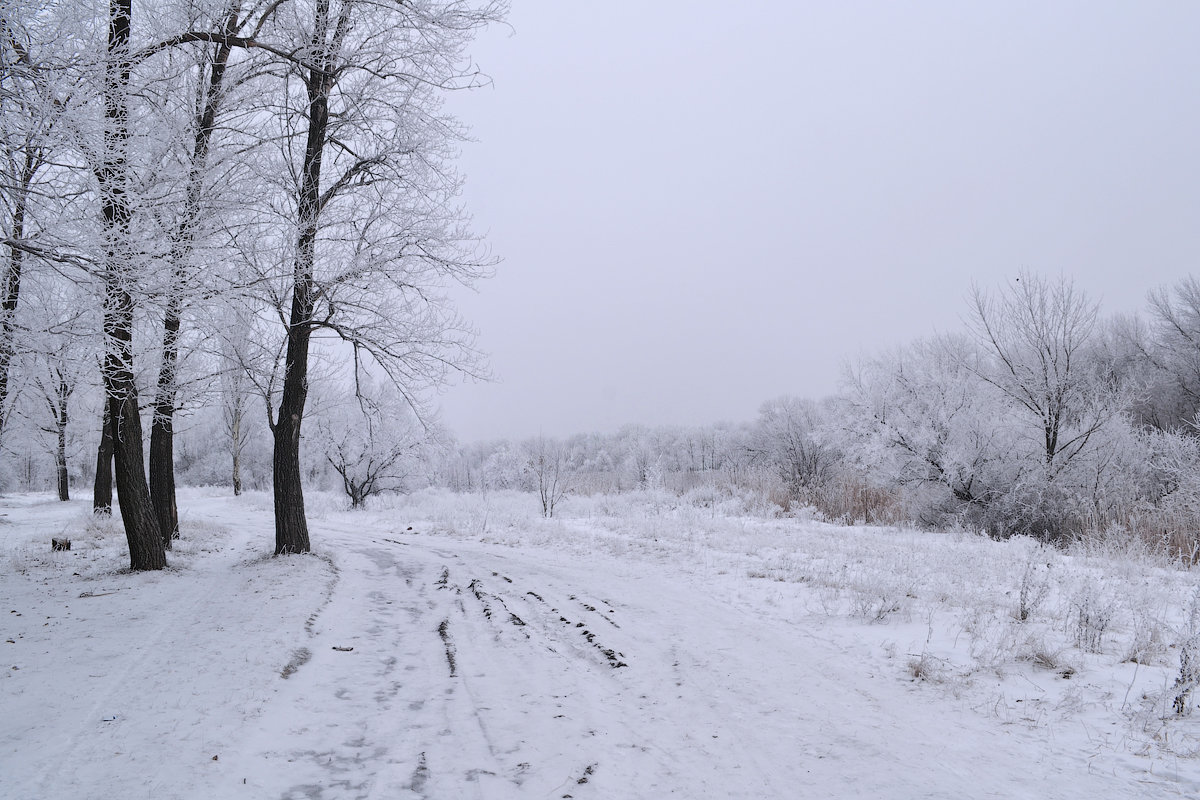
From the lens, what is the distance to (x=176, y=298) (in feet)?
22.8

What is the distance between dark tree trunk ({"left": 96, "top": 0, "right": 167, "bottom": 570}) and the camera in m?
5.55

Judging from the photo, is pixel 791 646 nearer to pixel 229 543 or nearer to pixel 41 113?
pixel 41 113

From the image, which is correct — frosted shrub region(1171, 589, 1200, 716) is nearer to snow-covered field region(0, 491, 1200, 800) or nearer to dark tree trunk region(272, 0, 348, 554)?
snow-covered field region(0, 491, 1200, 800)

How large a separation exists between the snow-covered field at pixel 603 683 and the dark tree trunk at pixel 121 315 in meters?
0.69

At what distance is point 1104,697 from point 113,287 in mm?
8614

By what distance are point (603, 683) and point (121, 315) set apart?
6.64 meters

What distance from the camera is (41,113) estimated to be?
4.80m

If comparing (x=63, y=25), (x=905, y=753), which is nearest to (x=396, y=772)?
(x=905, y=753)

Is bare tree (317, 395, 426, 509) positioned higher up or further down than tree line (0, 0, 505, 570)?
further down

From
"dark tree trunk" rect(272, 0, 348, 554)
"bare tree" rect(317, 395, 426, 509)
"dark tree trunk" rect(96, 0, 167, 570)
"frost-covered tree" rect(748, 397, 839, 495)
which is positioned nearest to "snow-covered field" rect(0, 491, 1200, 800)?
"dark tree trunk" rect(96, 0, 167, 570)

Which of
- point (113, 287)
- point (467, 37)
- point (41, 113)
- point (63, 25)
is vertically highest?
point (467, 37)

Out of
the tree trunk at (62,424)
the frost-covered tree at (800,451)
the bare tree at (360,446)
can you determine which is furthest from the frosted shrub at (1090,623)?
the bare tree at (360,446)

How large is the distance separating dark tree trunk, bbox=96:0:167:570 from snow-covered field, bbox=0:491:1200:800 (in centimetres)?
69

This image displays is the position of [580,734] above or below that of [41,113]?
below
